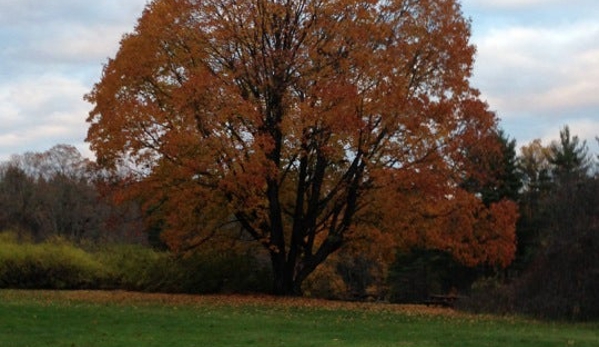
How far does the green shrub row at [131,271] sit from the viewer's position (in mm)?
31000

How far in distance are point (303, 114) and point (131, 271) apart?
1090cm

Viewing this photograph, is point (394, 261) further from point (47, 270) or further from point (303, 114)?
point (47, 270)

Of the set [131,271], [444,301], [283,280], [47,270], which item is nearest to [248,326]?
[283,280]

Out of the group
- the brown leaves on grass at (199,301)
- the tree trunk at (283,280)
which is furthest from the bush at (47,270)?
the tree trunk at (283,280)

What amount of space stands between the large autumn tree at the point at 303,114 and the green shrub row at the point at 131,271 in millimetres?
3132

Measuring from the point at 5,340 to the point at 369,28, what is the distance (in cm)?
1630

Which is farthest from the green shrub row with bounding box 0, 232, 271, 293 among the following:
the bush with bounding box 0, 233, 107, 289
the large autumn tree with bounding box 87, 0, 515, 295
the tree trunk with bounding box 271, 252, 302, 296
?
the large autumn tree with bounding box 87, 0, 515, 295

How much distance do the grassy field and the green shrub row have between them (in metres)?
5.18

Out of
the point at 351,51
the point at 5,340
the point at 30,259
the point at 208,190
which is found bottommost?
the point at 5,340

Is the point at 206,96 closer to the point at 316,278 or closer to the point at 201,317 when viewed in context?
the point at 201,317

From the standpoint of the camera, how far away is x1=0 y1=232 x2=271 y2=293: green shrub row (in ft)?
102

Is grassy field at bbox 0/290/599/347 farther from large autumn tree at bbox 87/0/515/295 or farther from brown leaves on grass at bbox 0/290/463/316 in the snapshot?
large autumn tree at bbox 87/0/515/295

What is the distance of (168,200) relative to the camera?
27.3 metres

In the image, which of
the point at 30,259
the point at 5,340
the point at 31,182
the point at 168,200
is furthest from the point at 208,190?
the point at 31,182
